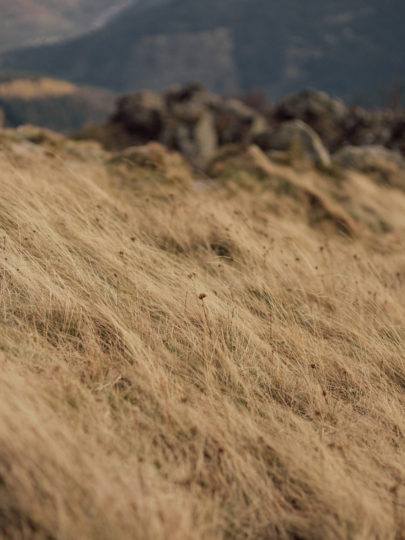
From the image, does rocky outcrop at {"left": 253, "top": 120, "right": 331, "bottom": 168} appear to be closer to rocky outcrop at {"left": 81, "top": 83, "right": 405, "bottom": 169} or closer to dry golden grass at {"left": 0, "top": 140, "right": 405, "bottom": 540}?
rocky outcrop at {"left": 81, "top": 83, "right": 405, "bottom": 169}

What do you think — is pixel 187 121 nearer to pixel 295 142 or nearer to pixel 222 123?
pixel 222 123

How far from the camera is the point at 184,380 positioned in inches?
88.1

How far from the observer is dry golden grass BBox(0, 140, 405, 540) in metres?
1.53

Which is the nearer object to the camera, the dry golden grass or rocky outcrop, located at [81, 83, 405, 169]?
the dry golden grass

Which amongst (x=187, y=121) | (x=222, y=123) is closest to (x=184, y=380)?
(x=187, y=121)

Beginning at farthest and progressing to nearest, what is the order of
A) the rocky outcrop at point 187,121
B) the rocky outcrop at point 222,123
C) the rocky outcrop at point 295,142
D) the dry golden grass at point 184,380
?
the rocky outcrop at point 187,121
the rocky outcrop at point 222,123
the rocky outcrop at point 295,142
the dry golden grass at point 184,380

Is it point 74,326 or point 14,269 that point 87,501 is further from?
point 14,269

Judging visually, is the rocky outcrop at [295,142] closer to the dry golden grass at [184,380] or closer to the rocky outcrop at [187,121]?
the rocky outcrop at [187,121]

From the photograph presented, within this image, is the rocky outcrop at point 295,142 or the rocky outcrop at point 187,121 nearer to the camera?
the rocky outcrop at point 295,142

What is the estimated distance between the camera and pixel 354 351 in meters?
2.79

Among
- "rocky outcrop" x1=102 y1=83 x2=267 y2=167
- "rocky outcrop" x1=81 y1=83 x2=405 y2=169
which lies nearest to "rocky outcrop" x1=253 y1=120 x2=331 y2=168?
"rocky outcrop" x1=81 y1=83 x2=405 y2=169

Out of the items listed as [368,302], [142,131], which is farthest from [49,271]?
[142,131]

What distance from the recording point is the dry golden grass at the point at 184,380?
153cm

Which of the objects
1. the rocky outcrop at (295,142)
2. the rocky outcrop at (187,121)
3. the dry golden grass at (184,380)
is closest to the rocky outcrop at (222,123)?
the rocky outcrop at (187,121)
